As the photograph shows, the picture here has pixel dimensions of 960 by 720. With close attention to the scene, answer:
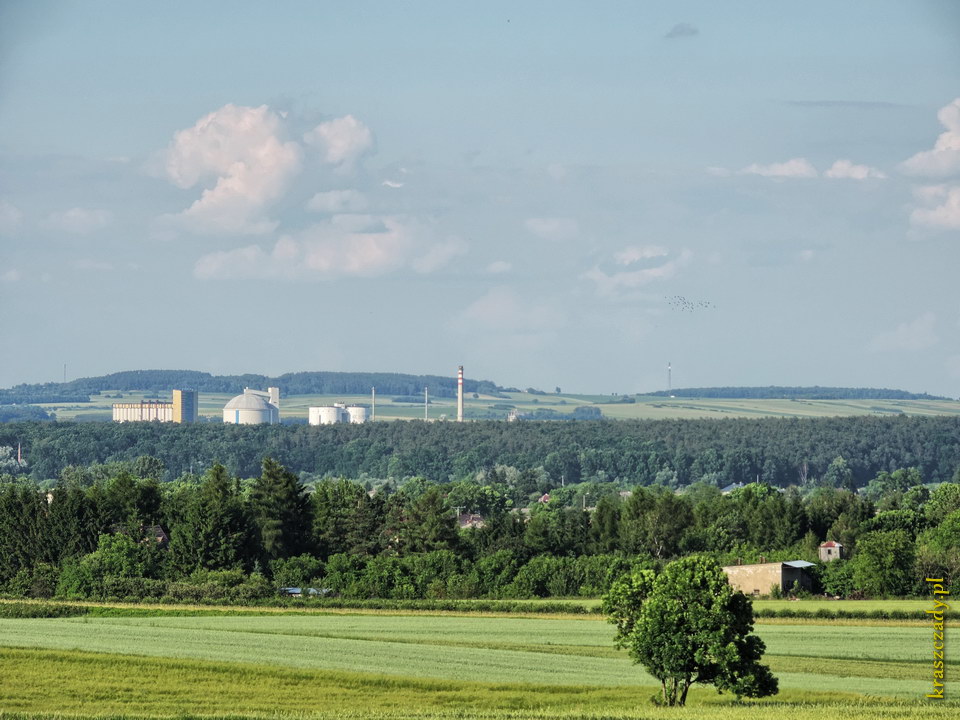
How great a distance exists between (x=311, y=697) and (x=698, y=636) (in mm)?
12654

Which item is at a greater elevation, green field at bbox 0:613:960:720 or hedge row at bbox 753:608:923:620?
green field at bbox 0:613:960:720

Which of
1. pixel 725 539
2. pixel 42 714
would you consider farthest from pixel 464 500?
pixel 42 714

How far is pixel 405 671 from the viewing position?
58531 millimetres

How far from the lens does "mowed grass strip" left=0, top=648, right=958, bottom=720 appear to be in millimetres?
47281

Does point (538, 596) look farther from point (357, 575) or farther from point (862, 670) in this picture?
point (862, 670)

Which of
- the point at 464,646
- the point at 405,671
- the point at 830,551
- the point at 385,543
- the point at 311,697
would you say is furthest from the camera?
the point at 385,543

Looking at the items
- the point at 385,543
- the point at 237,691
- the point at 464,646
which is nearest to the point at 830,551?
the point at 385,543

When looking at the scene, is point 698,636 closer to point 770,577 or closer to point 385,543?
point 770,577

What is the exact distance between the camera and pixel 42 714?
46.8 meters

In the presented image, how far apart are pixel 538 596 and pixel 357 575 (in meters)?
12.2

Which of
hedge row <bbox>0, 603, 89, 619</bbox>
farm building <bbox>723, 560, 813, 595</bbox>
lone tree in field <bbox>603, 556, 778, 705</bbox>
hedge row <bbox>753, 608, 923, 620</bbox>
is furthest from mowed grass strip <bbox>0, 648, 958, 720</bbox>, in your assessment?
farm building <bbox>723, 560, 813, 595</bbox>

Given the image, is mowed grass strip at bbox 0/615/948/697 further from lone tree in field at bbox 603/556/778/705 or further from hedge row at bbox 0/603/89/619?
lone tree in field at bbox 603/556/778/705

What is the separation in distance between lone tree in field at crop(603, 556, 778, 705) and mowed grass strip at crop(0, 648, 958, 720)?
2.97ft

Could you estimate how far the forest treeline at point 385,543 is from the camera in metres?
98.9
